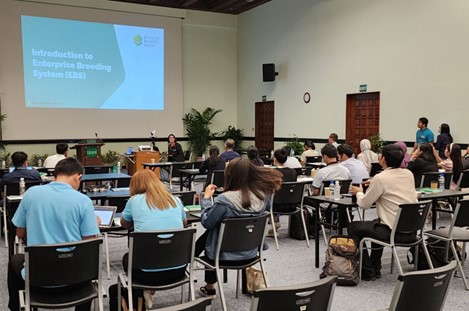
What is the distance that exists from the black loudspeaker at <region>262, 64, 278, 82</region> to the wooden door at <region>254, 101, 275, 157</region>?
78 centimetres

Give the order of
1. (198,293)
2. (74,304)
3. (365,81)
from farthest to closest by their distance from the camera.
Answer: (365,81) → (198,293) → (74,304)

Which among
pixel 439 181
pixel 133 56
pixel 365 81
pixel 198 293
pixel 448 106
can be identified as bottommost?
pixel 198 293

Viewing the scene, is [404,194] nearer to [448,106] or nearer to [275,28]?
[448,106]

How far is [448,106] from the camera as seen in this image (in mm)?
8742

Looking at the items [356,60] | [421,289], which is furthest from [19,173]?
[356,60]

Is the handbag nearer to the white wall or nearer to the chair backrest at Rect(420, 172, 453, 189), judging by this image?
the chair backrest at Rect(420, 172, 453, 189)

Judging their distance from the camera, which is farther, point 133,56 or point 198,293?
point 133,56

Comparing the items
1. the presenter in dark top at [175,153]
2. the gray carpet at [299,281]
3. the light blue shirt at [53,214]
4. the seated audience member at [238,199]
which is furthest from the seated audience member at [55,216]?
the presenter in dark top at [175,153]

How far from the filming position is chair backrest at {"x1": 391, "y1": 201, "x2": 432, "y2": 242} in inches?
148

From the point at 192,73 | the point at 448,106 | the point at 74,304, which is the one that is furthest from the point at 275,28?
the point at 74,304

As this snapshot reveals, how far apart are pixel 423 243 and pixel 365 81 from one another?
7.21 meters

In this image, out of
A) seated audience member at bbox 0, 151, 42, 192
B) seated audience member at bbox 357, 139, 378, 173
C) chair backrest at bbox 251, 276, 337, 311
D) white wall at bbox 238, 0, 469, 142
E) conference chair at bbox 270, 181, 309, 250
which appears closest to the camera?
chair backrest at bbox 251, 276, 337, 311

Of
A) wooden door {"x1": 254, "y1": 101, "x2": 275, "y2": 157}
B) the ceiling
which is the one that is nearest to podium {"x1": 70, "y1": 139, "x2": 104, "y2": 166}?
wooden door {"x1": 254, "y1": 101, "x2": 275, "y2": 157}

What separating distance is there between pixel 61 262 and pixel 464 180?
18.7 ft
